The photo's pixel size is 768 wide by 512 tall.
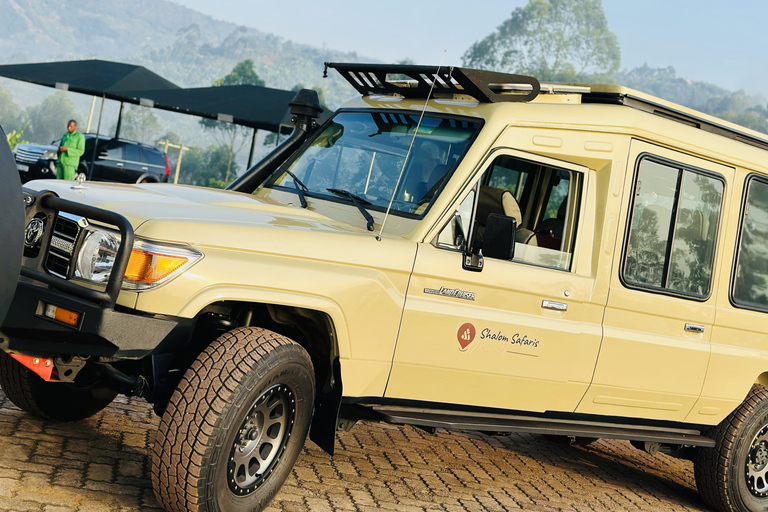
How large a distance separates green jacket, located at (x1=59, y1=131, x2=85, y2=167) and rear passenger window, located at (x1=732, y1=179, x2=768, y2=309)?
16207 mm

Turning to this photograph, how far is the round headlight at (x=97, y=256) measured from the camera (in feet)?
13.1

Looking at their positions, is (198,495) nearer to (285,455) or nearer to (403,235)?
(285,455)

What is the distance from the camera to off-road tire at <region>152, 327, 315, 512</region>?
13.0 ft

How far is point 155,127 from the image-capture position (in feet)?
633

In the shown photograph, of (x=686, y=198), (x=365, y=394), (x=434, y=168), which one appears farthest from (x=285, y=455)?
(x=686, y=198)

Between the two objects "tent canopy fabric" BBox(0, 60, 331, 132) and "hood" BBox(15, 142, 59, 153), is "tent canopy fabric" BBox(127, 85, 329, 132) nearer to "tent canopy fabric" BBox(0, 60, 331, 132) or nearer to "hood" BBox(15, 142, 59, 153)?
"tent canopy fabric" BBox(0, 60, 331, 132)

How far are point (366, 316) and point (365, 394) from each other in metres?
0.47

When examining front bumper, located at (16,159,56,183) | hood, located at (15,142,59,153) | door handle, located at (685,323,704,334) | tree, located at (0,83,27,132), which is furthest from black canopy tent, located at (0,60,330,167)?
tree, located at (0,83,27,132)

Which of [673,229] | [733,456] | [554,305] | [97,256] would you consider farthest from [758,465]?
[97,256]

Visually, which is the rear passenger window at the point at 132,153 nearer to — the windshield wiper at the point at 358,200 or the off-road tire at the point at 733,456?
the windshield wiper at the point at 358,200

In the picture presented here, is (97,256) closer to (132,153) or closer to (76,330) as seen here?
(76,330)

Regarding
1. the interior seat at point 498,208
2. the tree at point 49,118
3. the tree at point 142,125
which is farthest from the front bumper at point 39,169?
the tree at point 142,125

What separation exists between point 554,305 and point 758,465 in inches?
109

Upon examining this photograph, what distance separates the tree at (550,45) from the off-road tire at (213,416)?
13991 cm
